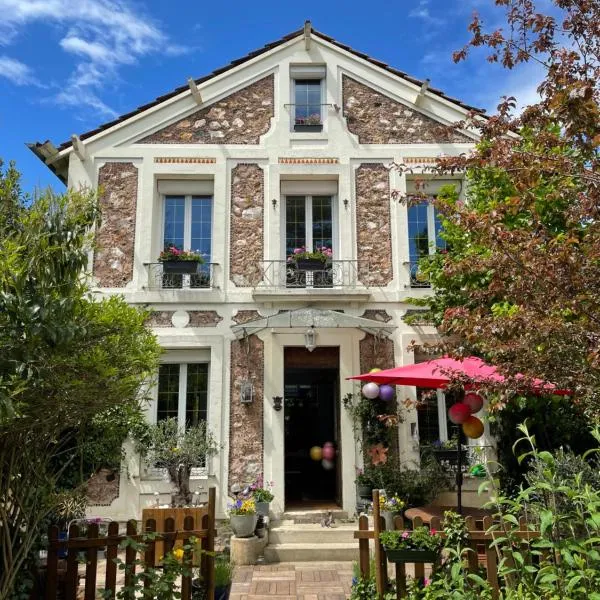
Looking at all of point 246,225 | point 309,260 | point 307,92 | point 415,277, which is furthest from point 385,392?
point 307,92

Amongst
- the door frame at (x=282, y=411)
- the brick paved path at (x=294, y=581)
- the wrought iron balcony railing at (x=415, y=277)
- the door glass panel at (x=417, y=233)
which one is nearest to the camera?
the brick paved path at (x=294, y=581)

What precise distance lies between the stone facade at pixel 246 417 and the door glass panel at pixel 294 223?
6.18 feet

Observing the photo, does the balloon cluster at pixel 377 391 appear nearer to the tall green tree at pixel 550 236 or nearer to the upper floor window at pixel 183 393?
the upper floor window at pixel 183 393

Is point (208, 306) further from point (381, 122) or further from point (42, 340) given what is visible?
point (42, 340)

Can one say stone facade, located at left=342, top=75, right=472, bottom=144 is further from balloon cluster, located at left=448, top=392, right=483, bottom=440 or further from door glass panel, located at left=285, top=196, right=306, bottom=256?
balloon cluster, located at left=448, top=392, right=483, bottom=440

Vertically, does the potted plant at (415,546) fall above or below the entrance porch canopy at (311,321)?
below

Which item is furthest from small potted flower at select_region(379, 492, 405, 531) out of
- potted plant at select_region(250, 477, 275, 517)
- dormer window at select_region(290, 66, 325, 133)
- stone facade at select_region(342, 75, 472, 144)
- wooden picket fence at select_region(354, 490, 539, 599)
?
dormer window at select_region(290, 66, 325, 133)

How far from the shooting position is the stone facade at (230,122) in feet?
33.8

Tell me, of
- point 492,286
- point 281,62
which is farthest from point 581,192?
point 281,62

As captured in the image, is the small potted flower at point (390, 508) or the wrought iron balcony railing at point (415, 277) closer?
the small potted flower at point (390, 508)

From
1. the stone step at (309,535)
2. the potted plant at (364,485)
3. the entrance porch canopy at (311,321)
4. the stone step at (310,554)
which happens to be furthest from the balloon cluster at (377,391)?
the stone step at (310,554)

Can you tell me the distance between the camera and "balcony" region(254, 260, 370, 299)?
380 inches

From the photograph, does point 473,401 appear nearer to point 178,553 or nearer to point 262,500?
point 262,500

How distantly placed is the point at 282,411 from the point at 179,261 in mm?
3052
